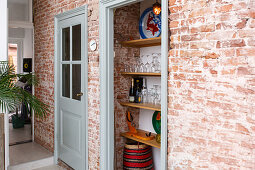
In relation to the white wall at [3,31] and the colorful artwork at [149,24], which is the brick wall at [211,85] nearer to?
the colorful artwork at [149,24]

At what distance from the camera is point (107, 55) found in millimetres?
3049

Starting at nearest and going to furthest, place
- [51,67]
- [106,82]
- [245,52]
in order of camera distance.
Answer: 1. [245,52]
2. [106,82]
3. [51,67]

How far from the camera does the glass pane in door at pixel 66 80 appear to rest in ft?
12.7

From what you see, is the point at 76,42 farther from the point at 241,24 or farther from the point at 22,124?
the point at 22,124

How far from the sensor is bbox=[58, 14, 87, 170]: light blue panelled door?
11.5 ft

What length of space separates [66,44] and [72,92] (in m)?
0.77

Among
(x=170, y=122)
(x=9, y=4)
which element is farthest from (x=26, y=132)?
(x=170, y=122)

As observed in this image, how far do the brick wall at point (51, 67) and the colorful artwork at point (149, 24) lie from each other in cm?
75

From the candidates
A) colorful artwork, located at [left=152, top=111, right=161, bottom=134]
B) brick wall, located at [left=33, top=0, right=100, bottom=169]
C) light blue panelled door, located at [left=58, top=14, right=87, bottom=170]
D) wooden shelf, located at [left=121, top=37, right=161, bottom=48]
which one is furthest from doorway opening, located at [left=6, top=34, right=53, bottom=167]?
colorful artwork, located at [left=152, top=111, right=161, bottom=134]

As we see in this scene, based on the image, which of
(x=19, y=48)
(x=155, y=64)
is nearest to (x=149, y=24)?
(x=155, y=64)

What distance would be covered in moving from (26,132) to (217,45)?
515cm

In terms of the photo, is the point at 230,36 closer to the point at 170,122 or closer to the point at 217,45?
the point at 217,45

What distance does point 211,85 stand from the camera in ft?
6.34

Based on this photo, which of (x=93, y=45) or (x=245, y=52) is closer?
(x=245, y=52)
